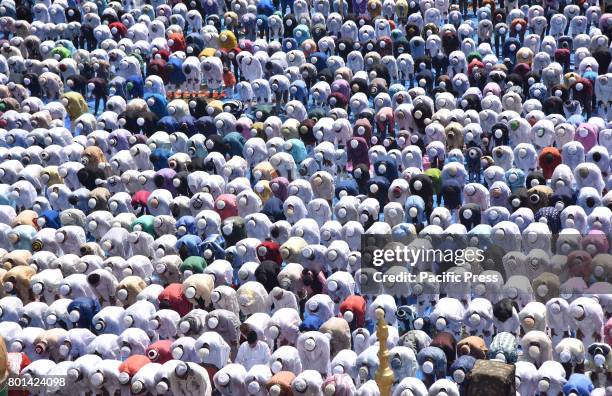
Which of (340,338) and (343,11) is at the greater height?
(343,11)

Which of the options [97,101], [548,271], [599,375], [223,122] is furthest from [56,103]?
[599,375]

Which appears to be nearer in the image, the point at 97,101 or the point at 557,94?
the point at 557,94

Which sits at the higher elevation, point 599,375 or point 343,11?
point 343,11

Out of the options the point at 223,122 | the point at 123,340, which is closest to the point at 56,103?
the point at 223,122

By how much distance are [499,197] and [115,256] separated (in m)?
10.4

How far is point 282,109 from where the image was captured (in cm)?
4506

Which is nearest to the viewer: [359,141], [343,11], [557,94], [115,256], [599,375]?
[599,375]

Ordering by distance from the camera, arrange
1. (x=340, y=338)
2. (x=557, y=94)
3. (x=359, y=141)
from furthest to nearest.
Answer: (x=557, y=94) → (x=359, y=141) → (x=340, y=338)

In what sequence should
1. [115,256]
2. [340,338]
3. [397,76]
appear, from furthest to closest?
[397,76]
[115,256]
[340,338]

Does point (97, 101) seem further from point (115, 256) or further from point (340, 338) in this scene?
point (340, 338)

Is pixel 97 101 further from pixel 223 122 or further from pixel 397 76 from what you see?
pixel 397 76

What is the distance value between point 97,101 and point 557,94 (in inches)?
618

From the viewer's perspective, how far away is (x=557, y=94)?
42.6 m

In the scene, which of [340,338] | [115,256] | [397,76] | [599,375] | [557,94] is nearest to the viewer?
[599,375]
